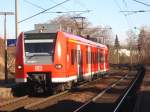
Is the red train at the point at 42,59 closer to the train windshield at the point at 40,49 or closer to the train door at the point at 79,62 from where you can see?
the train windshield at the point at 40,49

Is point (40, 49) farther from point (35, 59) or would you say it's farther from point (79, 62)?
point (79, 62)

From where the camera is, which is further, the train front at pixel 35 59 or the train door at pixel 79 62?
the train door at pixel 79 62

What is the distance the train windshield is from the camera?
77.3 ft

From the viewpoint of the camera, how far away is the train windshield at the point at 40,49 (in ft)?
77.3

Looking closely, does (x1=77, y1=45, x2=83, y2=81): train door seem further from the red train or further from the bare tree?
the bare tree

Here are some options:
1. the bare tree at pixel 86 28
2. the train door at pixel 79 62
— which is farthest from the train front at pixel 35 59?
the bare tree at pixel 86 28

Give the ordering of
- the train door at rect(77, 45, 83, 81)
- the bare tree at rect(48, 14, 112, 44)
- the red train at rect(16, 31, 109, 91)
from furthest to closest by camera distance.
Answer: the bare tree at rect(48, 14, 112, 44), the train door at rect(77, 45, 83, 81), the red train at rect(16, 31, 109, 91)

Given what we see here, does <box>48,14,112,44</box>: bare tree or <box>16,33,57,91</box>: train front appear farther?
<box>48,14,112,44</box>: bare tree

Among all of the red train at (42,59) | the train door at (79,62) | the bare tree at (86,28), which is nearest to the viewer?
the red train at (42,59)

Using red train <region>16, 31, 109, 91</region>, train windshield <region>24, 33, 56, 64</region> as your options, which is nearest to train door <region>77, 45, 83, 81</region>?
red train <region>16, 31, 109, 91</region>

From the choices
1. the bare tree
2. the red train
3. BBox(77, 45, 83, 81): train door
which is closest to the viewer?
the red train

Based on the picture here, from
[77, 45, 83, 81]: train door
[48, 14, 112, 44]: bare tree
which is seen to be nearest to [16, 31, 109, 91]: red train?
[77, 45, 83, 81]: train door

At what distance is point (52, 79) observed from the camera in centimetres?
2348

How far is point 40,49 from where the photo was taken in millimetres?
23562
